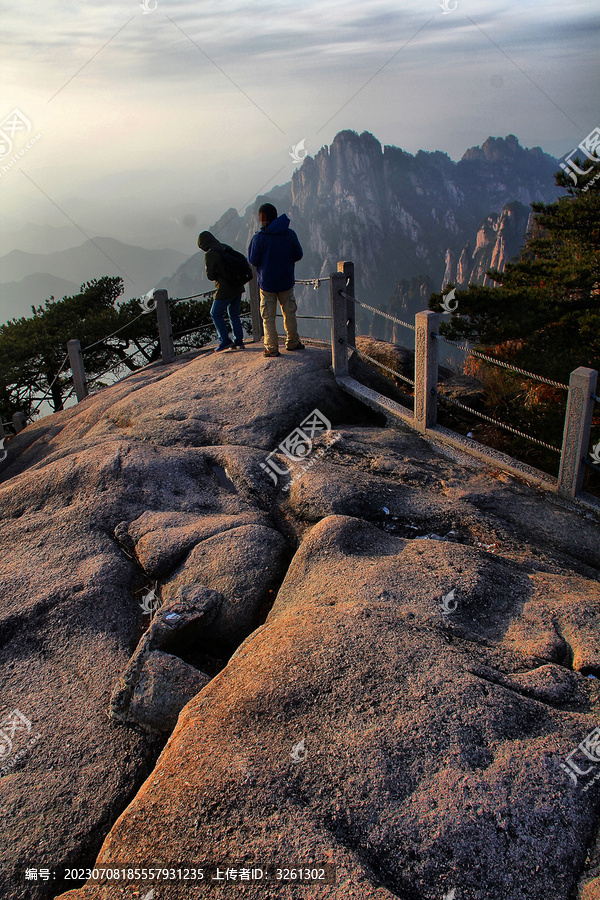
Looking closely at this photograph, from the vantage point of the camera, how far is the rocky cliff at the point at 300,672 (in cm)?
253

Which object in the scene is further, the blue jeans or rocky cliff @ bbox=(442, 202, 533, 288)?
rocky cliff @ bbox=(442, 202, 533, 288)

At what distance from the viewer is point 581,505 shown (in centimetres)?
527

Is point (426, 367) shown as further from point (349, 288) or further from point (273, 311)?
point (273, 311)

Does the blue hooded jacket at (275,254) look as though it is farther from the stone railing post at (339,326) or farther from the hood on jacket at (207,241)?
the hood on jacket at (207,241)

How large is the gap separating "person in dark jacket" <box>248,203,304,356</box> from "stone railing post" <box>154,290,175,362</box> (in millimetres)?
2542

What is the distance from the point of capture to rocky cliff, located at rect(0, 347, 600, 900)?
253 cm

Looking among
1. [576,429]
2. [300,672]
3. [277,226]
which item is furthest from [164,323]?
[300,672]

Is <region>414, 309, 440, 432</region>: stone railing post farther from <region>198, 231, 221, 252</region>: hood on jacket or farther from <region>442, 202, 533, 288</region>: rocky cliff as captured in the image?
<region>442, 202, 533, 288</region>: rocky cliff

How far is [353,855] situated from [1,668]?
Answer: 291 centimetres

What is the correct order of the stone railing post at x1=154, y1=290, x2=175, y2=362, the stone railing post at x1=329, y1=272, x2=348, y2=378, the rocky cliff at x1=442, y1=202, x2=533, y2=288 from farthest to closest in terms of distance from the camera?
the rocky cliff at x1=442, y1=202, x2=533, y2=288 → the stone railing post at x1=154, y1=290, x2=175, y2=362 → the stone railing post at x1=329, y1=272, x2=348, y2=378

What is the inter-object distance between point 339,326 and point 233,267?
2.25 meters

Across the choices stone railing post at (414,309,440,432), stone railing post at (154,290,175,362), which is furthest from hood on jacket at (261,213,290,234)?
stone railing post at (154,290,175,362)

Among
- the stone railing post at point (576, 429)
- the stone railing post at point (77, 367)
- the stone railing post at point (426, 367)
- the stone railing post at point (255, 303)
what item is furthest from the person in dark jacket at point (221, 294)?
the stone railing post at point (576, 429)

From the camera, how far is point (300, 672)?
128 inches
